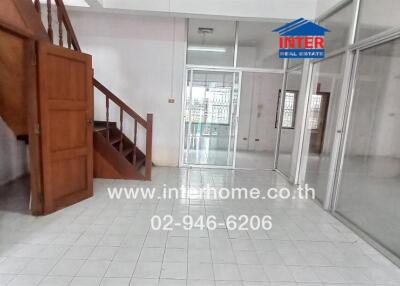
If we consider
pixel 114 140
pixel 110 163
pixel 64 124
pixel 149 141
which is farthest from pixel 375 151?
pixel 114 140

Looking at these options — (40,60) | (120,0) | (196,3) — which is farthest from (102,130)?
(196,3)

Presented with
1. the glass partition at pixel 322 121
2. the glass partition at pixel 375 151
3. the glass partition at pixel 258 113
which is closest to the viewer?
the glass partition at pixel 375 151

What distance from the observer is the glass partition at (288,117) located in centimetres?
525

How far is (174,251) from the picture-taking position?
2379mm

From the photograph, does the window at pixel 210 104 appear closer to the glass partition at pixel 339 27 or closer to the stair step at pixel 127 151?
the stair step at pixel 127 151

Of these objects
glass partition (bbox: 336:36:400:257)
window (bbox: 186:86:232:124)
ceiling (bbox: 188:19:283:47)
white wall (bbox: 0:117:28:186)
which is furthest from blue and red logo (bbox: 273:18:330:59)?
white wall (bbox: 0:117:28:186)

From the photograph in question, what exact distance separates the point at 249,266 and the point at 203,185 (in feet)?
7.12

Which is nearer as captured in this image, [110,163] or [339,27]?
[339,27]

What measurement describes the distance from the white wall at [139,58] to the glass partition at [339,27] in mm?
2631

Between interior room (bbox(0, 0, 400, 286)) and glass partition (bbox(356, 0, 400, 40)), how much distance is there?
0.05 ft

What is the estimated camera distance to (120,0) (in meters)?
4.20

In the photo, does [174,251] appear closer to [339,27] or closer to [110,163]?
[110,163]

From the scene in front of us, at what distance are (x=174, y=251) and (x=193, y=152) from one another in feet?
11.3

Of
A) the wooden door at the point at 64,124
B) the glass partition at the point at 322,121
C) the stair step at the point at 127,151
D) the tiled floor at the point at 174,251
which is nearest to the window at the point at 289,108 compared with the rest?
the glass partition at the point at 322,121
